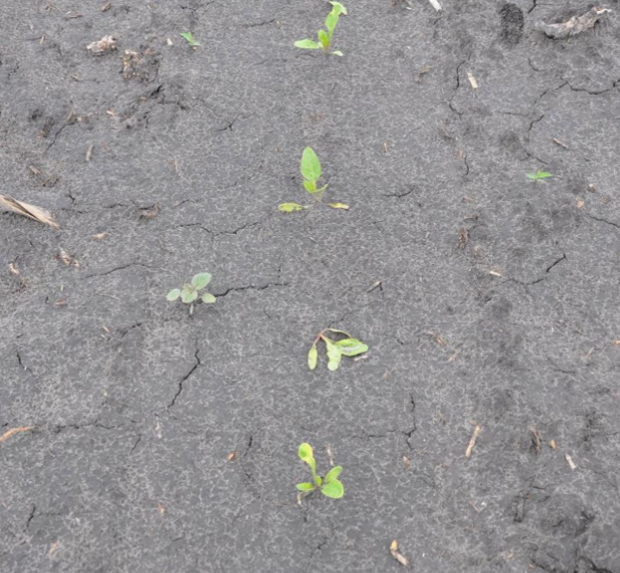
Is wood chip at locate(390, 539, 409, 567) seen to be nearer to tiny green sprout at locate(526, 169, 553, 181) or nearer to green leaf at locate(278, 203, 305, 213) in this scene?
green leaf at locate(278, 203, 305, 213)

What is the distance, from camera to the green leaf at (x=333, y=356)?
1.91 meters

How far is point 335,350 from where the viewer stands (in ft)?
6.35

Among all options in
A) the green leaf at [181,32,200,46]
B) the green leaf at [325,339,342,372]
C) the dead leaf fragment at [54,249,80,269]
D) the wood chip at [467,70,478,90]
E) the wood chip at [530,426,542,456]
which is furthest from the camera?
the green leaf at [181,32,200,46]

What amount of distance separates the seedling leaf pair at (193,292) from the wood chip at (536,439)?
35.7 inches

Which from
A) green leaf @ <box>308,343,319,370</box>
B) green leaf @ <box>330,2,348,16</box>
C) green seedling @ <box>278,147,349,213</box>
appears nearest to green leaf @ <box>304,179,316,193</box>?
green seedling @ <box>278,147,349,213</box>

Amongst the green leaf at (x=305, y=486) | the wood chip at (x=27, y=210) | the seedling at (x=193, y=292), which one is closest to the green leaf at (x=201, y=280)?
the seedling at (x=193, y=292)

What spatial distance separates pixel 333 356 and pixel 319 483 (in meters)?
0.34

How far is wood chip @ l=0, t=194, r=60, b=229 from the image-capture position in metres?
2.20

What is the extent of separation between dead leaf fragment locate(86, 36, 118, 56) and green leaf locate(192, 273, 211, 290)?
1.10 meters

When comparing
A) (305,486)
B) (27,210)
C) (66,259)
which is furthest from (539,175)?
(27,210)

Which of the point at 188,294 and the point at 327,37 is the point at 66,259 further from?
the point at 327,37

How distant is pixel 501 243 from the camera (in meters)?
2.14

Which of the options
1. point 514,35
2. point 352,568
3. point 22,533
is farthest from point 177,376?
point 514,35

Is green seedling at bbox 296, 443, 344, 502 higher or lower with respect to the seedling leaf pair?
lower
